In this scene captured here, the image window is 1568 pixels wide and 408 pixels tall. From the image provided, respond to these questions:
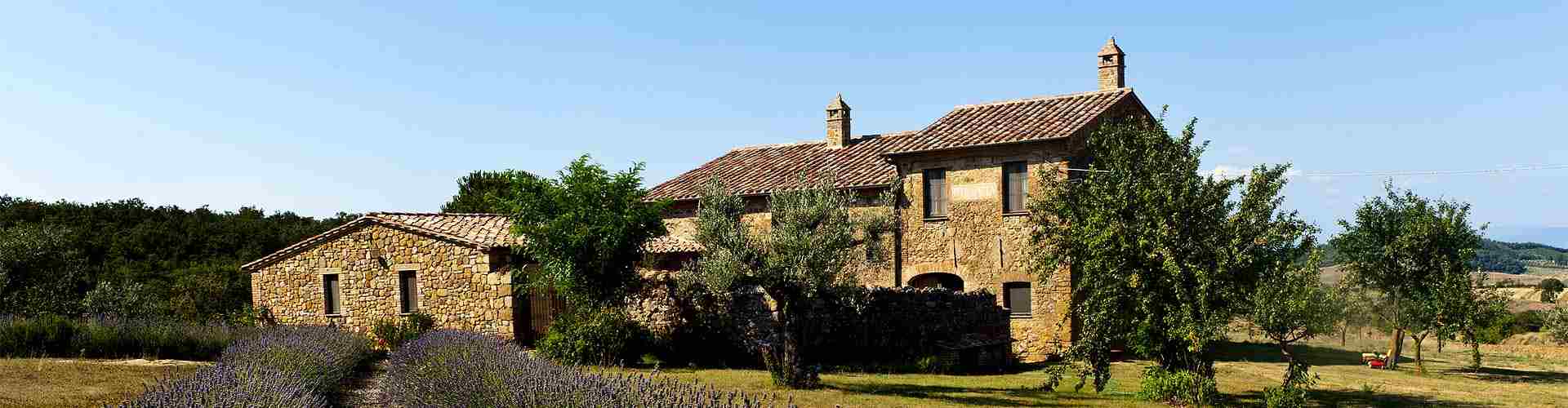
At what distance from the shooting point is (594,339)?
64.1ft

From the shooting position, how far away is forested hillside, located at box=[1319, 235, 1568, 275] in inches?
3564

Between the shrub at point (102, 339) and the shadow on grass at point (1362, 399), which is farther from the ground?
the shrub at point (102, 339)

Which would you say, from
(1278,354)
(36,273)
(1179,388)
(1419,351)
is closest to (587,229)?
(1179,388)

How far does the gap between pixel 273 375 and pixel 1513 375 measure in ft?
88.1

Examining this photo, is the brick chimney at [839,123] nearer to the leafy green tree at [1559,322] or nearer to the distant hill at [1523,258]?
the leafy green tree at [1559,322]

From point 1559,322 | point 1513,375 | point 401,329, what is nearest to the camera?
point 401,329

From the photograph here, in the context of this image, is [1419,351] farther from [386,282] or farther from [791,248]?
[386,282]

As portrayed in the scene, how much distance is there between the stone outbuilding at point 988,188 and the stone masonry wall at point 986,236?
0.07ft

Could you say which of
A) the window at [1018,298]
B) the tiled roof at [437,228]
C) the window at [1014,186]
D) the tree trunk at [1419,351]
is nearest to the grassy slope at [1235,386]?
the tree trunk at [1419,351]

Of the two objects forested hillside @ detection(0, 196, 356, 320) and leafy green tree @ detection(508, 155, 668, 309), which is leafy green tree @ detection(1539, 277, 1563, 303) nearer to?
leafy green tree @ detection(508, 155, 668, 309)

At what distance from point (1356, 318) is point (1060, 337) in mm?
10237

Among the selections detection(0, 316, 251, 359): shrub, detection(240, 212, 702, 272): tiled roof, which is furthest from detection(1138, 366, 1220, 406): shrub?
detection(0, 316, 251, 359): shrub

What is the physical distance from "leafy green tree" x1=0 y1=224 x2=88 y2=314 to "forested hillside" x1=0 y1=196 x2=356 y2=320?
26mm

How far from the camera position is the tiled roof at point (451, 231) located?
22859mm
